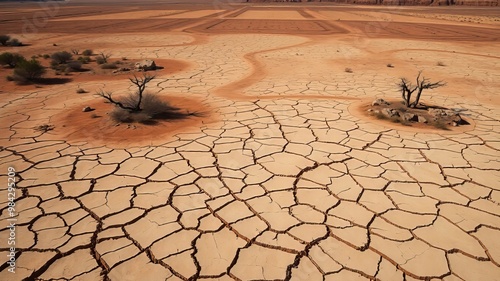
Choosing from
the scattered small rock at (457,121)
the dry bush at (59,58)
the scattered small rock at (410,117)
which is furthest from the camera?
the dry bush at (59,58)

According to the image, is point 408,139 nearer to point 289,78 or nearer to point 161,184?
point 161,184

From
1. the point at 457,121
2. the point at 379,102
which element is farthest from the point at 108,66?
the point at 457,121

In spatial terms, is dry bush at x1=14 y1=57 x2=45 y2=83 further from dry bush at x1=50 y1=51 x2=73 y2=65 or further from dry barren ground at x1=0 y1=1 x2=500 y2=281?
dry bush at x1=50 y1=51 x2=73 y2=65

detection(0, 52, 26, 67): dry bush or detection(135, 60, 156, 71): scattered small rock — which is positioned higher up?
detection(0, 52, 26, 67): dry bush

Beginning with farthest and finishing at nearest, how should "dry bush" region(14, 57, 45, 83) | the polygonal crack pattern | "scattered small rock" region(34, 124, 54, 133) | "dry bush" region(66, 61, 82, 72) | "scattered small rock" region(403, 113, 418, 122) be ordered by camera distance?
1. "dry bush" region(66, 61, 82, 72)
2. "dry bush" region(14, 57, 45, 83)
3. "scattered small rock" region(403, 113, 418, 122)
4. "scattered small rock" region(34, 124, 54, 133)
5. the polygonal crack pattern

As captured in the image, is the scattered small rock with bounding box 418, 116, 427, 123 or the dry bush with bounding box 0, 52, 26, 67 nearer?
the scattered small rock with bounding box 418, 116, 427, 123

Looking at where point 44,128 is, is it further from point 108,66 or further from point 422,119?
point 422,119

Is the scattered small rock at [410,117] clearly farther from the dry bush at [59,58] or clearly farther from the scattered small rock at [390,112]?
the dry bush at [59,58]

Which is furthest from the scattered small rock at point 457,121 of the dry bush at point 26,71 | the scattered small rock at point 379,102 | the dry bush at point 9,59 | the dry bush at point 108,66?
the dry bush at point 9,59

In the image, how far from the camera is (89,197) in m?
2.88

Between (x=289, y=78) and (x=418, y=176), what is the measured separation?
4850 mm

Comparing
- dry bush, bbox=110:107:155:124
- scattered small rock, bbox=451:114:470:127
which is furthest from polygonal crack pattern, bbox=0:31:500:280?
dry bush, bbox=110:107:155:124

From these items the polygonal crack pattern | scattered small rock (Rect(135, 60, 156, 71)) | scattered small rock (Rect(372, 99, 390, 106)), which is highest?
scattered small rock (Rect(135, 60, 156, 71))

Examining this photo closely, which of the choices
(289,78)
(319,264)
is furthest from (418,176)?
(289,78)
